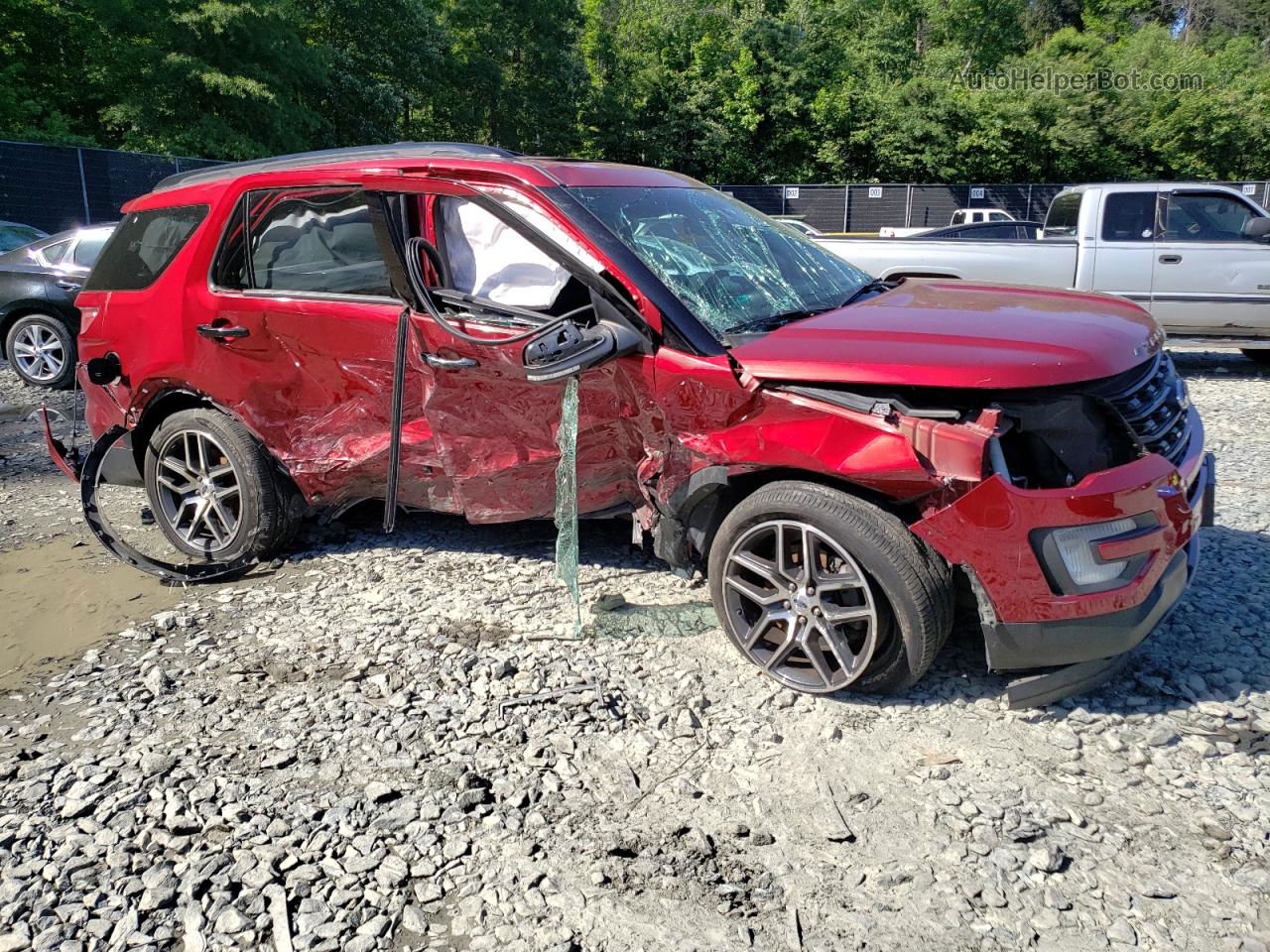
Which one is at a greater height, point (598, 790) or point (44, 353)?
point (44, 353)

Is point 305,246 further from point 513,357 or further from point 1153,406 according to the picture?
point 1153,406

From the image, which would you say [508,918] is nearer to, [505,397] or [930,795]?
[930,795]

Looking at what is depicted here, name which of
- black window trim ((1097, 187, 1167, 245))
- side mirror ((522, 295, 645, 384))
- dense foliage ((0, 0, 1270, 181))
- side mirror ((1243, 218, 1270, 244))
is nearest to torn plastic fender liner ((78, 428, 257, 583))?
side mirror ((522, 295, 645, 384))

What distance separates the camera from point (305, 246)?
4.31m

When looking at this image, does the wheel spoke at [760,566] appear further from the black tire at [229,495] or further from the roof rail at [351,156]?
the black tire at [229,495]

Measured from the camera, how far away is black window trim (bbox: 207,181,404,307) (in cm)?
410

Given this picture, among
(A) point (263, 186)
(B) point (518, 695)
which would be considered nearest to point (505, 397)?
(B) point (518, 695)

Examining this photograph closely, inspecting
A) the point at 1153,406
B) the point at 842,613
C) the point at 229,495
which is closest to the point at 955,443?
the point at 842,613

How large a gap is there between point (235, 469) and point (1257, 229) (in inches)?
357

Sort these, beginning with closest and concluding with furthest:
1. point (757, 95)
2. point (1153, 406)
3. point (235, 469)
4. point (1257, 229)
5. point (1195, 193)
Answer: point (1153, 406) → point (235, 469) → point (1257, 229) → point (1195, 193) → point (757, 95)

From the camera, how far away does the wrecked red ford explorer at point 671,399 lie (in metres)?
2.92

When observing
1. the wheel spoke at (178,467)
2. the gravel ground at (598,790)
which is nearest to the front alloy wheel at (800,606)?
the gravel ground at (598,790)

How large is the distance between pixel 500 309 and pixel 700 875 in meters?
2.27

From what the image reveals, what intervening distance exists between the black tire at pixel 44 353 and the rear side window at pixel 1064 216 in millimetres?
9893
